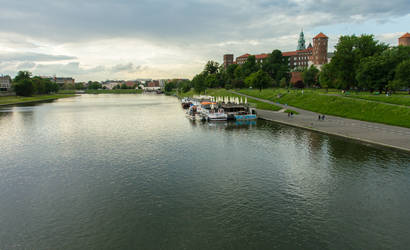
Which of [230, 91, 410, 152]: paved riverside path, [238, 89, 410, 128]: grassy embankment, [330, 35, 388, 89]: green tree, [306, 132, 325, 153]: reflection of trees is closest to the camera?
[230, 91, 410, 152]: paved riverside path

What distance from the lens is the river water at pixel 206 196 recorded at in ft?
58.1

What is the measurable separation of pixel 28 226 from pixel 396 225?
81.3 feet

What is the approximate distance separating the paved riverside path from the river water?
2.89 m

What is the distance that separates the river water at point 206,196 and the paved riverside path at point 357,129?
289cm

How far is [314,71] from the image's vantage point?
139500 millimetres

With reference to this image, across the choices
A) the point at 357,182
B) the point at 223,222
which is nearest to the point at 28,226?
the point at 223,222

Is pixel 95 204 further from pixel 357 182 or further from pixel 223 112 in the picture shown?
pixel 223 112

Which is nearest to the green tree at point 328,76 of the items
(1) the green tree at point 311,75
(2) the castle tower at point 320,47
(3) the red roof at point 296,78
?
(1) the green tree at point 311,75

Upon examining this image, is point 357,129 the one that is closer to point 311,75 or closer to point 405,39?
point 311,75

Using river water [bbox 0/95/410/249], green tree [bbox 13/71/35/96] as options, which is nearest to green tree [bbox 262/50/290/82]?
river water [bbox 0/95/410/249]

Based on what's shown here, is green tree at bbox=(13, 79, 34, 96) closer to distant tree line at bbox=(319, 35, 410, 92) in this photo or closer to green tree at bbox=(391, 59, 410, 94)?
distant tree line at bbox=(319, 35, 410, 92)

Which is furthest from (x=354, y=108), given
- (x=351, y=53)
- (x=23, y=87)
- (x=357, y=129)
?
(x=23, y=87)

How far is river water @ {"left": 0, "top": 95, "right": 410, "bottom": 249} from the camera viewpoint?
1772cm

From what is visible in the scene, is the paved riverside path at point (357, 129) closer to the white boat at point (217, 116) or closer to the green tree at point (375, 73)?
the white boat at point (217, 116)
